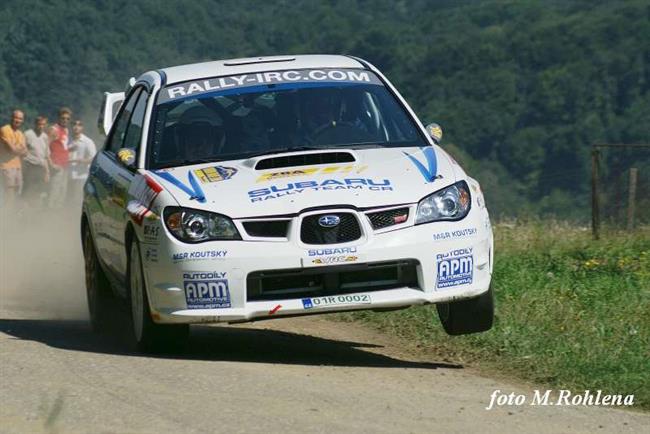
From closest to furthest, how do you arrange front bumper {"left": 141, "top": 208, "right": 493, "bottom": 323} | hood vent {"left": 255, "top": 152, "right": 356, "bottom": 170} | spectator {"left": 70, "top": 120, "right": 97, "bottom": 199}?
front bumper {"left": 141, "top": 208, "right": 493, "bottom": 323}
hood vent {"left": 255, "top": 152, "right": 356, "bottom": 170}
spectator {"left": 70, "top": 120, "right": 97, "bottom": 199}

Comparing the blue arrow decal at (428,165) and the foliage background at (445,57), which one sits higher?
the blue arrow decal at (428,165)

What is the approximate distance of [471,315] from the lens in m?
9.70

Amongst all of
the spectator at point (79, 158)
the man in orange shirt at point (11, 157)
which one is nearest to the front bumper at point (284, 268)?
the man in orange shirt at point (11, 157)

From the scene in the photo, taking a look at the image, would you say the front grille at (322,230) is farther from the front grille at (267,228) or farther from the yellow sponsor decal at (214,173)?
the yellow sponsor decal at (214,173)

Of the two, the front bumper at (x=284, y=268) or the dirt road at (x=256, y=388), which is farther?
the front bumper at (x=284, y=268)

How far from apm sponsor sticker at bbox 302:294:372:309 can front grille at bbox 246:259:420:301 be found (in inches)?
1.0

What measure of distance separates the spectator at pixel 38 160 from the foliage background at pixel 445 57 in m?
37.5

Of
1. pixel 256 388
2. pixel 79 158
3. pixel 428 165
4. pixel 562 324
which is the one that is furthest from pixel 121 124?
pixel 79 158

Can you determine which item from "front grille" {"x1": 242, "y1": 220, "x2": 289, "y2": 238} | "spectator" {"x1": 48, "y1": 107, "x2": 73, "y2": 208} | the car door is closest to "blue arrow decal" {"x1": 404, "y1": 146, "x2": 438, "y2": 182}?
"front grille" {"x1": 242, "y1": 220, "x2": 289, "y2": 238}

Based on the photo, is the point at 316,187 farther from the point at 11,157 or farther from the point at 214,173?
the point at 11,157

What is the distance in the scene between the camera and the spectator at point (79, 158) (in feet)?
87.2

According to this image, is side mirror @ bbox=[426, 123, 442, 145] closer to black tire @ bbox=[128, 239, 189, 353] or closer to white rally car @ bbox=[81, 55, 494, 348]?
white rally car @ bbox=[81, 55, 494, 348]

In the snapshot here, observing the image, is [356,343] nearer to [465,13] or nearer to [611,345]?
[611,345]

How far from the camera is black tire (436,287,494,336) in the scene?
31.6 feet
